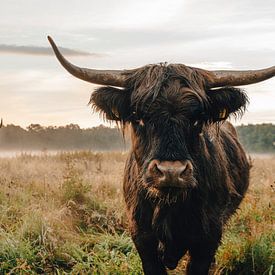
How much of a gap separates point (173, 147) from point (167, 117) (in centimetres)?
31

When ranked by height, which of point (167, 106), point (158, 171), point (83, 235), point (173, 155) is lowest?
point (83, 235)

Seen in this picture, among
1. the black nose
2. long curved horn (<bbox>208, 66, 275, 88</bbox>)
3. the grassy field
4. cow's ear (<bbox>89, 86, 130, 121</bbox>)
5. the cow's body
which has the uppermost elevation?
long curved horn (<bbox>208, 66, 275, 88</bbox>)

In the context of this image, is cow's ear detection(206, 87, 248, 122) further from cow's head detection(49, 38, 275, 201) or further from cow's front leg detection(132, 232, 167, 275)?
cow's front leg detection(132, 232, 167, 275)

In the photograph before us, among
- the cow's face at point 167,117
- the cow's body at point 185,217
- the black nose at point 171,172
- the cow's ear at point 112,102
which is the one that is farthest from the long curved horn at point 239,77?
the black nose at point 171,172

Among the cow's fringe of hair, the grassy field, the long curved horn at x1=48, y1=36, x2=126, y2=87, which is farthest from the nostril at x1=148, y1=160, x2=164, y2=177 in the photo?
the grassy field

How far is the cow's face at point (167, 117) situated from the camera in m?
4.22

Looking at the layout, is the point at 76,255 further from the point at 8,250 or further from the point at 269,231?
the point at 269,231

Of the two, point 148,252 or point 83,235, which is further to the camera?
point 83,235

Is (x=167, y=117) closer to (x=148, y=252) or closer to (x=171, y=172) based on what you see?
(x=171, y=172)

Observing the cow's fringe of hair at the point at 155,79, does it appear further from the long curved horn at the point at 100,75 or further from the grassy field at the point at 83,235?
the grassy field at the point at 83,235

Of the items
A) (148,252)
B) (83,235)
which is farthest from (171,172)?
(83,235)

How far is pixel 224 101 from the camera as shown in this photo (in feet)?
16.5

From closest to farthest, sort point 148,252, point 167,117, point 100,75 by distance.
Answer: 1. point 167,117
2. point 100,75
3. point 148,252

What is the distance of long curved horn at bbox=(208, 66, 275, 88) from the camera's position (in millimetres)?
5102
